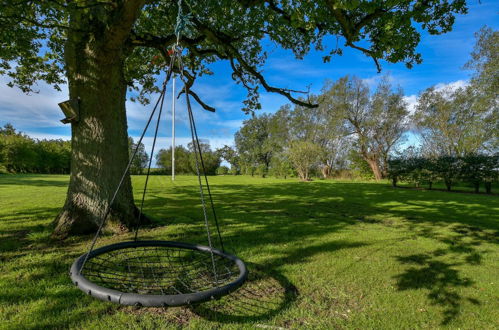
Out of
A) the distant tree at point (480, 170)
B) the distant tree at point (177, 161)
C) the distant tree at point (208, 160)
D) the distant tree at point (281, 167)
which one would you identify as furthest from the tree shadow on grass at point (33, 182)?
the distant tree at point (208, 160)

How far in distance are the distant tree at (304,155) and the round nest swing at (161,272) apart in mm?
22131

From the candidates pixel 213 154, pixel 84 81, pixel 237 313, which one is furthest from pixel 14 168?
pixel 237 313

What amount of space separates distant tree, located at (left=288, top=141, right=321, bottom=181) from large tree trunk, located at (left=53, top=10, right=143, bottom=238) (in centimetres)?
2165

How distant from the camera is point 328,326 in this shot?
2.25 m

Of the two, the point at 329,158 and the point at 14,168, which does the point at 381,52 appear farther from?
the point at 14,168

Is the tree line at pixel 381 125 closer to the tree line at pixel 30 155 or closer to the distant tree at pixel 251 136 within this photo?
the distant tree at pixel 251 136

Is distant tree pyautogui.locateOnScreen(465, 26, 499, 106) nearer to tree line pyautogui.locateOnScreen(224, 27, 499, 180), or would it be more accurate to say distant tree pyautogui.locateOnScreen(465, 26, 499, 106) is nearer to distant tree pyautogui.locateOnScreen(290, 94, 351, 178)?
tree line pyautogui.locateOnScreen(224, 27, 499, 180)

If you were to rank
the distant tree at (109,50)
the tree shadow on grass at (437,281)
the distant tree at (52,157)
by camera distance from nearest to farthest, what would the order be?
the tree shadow on grass at (437,281), the distant tree at (109,50), the distant tree at (52,157)

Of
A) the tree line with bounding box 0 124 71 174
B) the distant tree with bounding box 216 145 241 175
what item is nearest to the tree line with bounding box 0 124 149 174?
the tree line with bounding box 0 124 71 174

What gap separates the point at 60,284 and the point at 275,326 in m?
2.40

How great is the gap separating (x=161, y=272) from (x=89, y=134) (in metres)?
3.05

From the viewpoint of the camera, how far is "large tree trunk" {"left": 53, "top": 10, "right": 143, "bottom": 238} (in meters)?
4.52

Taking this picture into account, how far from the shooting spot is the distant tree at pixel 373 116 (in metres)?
24.8

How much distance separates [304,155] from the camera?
82.3 feet
